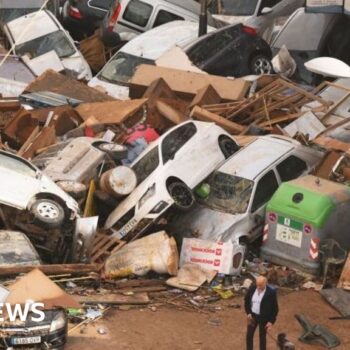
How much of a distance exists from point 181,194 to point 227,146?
1.62 metres

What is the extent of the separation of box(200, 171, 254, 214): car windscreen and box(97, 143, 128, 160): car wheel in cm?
150

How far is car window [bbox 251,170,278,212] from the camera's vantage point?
15.0 meters

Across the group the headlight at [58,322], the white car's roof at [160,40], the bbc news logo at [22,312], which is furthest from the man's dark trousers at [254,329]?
the white car's roof at [160,40]

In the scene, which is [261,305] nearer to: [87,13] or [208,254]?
[208,254]

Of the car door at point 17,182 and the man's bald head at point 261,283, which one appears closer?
the man's bald head at point 261,283

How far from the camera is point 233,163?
50.9 feet

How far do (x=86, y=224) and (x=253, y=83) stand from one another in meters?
6.60

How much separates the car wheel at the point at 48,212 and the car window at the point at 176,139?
2.06 m

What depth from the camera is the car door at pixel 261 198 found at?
14.8 meters

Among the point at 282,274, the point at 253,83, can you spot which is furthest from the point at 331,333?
the point at 253,83

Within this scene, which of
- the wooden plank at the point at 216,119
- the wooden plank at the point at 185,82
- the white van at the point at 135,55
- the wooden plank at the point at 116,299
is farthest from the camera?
the white van at the point at 135,55

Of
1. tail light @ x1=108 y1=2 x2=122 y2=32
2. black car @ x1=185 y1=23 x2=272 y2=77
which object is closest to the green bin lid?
black car @ x1=185 y1=23 x2=272 y2=77

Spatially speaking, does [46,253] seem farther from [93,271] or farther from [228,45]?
[228,45]

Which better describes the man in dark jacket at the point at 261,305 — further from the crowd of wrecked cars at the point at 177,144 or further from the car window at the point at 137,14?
the car window at the point at 137,14
